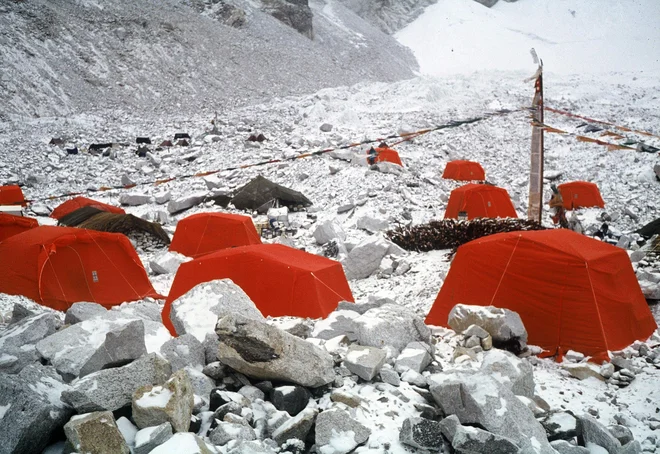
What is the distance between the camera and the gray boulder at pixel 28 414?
8.25 feet

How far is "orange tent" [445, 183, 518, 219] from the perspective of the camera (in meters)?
13.8

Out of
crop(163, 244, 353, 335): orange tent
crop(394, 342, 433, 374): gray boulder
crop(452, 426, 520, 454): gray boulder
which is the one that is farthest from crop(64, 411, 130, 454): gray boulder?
crop(163, 244, 353, 335): orange tent

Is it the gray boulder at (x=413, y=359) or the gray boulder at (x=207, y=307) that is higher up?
the gray boulder at (x=413, y=359)

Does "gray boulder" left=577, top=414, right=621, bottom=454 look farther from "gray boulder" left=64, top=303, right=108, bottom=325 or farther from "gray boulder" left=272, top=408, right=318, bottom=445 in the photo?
"gray boulder" left=64, top=303, right=108, bottom=325

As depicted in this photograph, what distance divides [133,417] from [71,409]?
0.34 metres

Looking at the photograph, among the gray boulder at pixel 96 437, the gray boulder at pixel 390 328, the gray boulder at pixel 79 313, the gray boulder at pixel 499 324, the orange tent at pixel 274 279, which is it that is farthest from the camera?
the orange tent at pixel 274 279

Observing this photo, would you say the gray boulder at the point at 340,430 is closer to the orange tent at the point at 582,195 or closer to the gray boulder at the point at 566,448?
the gray boulder at the point at 566,448

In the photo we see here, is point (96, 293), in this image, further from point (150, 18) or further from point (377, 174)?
point (150, 18)

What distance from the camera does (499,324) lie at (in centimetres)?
504

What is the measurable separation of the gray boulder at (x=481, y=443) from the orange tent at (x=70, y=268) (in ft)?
22.8

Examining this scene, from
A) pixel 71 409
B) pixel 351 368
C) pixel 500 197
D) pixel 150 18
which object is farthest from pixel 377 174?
pixel 150 18

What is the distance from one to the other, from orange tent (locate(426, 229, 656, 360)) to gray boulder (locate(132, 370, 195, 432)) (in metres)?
4.03

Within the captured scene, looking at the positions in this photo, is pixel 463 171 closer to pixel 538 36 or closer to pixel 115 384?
pixel 115 384

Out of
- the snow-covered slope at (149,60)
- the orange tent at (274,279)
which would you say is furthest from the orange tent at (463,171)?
the snow-covered slope at (149,60)
